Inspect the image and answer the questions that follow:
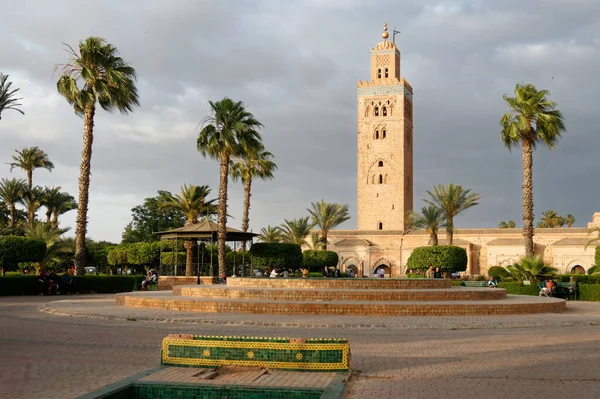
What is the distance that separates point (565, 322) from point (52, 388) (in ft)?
37.6

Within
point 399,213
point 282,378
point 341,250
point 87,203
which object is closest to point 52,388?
point 282,378

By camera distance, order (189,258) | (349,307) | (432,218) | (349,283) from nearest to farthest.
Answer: (349,307) → (349,283) → (189,258) → (432,218)

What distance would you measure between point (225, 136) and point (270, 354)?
2481 centimetres

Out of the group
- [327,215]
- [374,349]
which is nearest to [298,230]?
[327,215]

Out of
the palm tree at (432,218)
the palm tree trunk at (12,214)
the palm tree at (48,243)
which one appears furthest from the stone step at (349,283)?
the palm tree trunk at (12,214)

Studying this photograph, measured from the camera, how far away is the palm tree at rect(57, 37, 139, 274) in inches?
1055

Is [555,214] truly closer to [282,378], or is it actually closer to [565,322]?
[565,322]

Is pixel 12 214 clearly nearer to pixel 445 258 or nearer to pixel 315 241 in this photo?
pixel 315 241

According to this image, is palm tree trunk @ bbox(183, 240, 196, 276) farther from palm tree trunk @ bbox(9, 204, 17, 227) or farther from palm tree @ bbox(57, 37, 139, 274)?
palm tree trunk @ bbox(9, 204, 17, 227)

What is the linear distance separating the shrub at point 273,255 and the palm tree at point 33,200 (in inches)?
803

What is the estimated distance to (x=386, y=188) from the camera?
6744 centimetres

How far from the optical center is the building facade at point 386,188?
194ft

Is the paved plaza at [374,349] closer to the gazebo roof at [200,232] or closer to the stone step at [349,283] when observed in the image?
the stone step at [349,283]

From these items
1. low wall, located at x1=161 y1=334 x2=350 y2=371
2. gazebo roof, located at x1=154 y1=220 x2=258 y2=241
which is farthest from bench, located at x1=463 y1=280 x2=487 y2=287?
low wall, located at x1=161 y1=334 x2=350 y2=371
